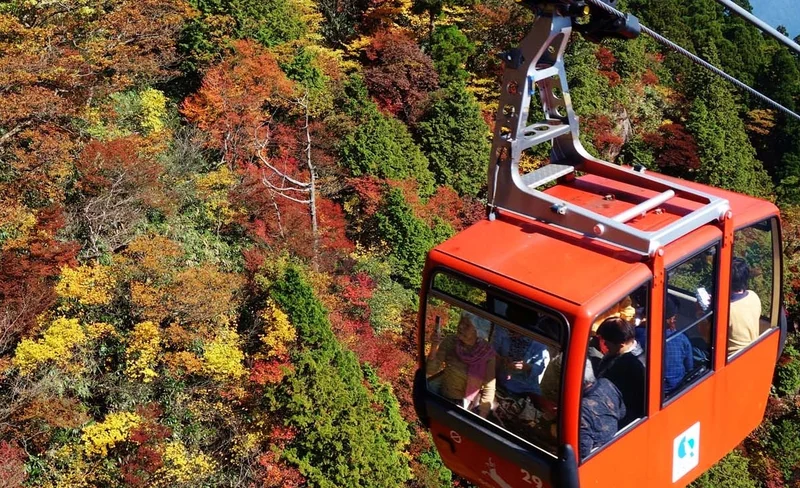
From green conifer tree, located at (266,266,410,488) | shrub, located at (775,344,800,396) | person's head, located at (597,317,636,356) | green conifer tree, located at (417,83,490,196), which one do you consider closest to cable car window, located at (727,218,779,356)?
person's head, located at (597,317,636,356)

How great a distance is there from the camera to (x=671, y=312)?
5047 millimetres

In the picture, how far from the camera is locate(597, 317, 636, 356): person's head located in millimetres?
4645

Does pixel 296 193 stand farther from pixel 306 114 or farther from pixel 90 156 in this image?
pixel 90 156

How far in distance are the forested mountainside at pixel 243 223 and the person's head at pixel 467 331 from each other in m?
7.68

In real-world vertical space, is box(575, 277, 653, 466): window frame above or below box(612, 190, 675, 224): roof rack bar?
below

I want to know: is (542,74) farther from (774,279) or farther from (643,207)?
(774,279)

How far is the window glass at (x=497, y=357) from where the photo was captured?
461cm

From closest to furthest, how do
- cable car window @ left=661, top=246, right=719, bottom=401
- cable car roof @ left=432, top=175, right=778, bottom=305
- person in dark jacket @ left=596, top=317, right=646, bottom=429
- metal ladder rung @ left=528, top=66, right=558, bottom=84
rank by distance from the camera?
1. cable car roof @ left=432, top=175, right=778, bottom=305
2. person in dark jacket @ left=596, top=317, right=646, bottom=429
3. cable car window @ left=661, top=246, right=719, bottom=401
4. metal ladder rung @ left=528, top=66, right=558, bottom=84

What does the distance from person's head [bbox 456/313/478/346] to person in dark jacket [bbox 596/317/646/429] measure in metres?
0.80

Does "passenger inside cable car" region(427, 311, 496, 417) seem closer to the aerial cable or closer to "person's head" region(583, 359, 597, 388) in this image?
"person's head" region(583, 359, 597, 388)

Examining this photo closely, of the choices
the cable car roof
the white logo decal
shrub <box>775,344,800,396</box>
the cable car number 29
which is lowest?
shrub <box>775,344,800,396</box>

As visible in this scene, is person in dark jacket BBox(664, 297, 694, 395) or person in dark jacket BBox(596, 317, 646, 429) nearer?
person in dark jacket BBox(596, 317, 646, 429)

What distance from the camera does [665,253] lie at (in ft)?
15.8

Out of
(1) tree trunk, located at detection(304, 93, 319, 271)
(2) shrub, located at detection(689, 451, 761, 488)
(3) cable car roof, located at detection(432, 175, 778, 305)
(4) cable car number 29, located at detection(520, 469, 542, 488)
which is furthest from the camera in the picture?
(1) tree trunk, located at detection(304, 93, 319, 271)
